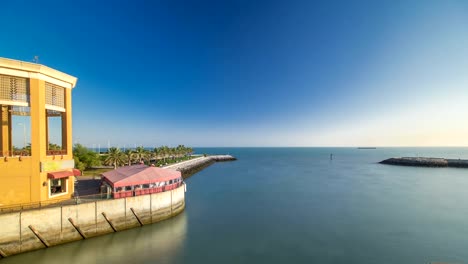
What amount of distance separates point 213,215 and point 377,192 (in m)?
44.3

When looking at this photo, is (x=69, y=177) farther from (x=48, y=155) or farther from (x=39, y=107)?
(x=39, y=107)

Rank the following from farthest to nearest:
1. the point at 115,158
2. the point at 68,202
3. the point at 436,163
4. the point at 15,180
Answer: the point at 436,163 < the point at 115,158 < the point at 68,202 < the point at 15,180

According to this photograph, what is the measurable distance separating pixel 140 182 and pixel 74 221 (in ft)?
25.4

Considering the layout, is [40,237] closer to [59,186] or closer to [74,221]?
[74,221]

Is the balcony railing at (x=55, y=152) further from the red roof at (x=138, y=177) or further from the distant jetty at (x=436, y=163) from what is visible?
the distant jetty at (x=436, y=163)

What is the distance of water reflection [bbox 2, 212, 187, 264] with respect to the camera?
20.5m

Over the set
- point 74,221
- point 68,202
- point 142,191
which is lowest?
point 74,221

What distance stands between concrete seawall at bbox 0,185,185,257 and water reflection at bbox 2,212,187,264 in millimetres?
746

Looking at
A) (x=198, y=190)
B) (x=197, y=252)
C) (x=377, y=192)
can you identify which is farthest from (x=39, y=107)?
(x=377, y=192)

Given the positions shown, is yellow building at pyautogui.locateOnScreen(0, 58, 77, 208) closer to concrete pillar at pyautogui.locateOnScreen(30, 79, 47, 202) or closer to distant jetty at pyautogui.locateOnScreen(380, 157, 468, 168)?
concrete pillar at pyautogui.locateOnScreen(30, 79, 47, 202)

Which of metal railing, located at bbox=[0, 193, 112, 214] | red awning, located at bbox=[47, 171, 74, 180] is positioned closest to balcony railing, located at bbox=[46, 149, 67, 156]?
red awning, located at bbox=[47, 171, 74, 180]

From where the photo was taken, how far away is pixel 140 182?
27.9m

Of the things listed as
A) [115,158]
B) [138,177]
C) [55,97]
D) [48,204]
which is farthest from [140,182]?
[115,158]

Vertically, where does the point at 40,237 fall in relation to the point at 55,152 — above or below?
below
